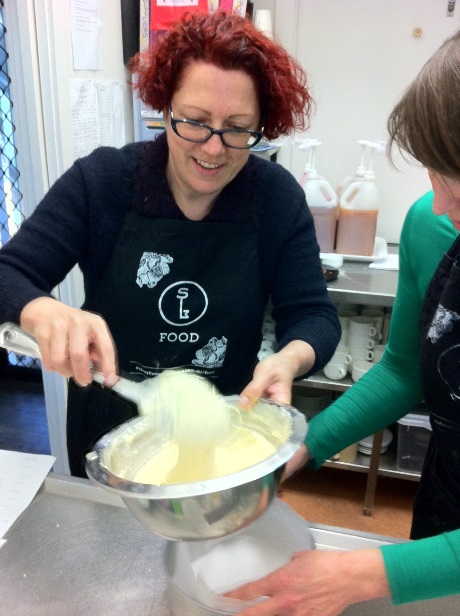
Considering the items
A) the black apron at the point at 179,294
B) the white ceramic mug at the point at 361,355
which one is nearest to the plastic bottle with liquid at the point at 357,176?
the white ceramic mug at the point at 361,355

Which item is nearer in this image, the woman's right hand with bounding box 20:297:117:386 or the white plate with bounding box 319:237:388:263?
the woman's right hand with bounding box 20:297:117:386

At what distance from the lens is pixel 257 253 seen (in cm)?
122

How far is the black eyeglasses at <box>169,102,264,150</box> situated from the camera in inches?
41.9

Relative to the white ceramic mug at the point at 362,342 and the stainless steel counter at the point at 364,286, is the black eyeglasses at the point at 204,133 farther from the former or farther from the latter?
the white ceramic mug at the point at 362,342

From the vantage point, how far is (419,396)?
42.8 inches

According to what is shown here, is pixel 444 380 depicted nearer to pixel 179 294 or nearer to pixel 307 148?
pixel 179 294

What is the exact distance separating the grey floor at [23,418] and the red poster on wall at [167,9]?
181 cm

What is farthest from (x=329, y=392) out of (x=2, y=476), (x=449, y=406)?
(x=2, y=476)

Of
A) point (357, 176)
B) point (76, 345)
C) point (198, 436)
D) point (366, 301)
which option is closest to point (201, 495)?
point (198, 436)

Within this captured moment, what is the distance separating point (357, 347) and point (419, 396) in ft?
3.65

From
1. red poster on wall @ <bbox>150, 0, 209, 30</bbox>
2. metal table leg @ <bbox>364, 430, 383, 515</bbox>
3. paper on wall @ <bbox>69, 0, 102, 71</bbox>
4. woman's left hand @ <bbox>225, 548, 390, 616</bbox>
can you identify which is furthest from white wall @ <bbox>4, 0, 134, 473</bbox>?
woman's left hand @ <bbox>225, 548, 390, 616</bbox>

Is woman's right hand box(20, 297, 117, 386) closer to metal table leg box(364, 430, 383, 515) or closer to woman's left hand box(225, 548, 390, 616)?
woman's left hand box(225, 548, 390, 616)

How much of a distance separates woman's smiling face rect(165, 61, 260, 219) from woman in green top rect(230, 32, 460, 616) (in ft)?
1.19

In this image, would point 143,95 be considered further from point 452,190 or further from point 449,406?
point 449,406
